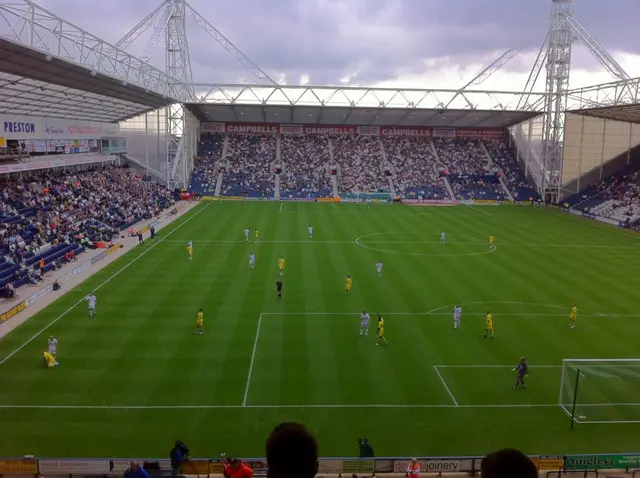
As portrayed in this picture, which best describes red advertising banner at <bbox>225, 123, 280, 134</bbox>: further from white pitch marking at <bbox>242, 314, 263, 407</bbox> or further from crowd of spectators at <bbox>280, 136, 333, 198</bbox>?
white pitch marking at <bbox>242, 314, 263, 407</bbox>

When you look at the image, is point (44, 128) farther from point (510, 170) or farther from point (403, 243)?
point (510, 170)

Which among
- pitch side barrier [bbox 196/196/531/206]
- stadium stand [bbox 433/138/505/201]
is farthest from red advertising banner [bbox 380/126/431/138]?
pitch side barrier [bbox 196/196/531/206]

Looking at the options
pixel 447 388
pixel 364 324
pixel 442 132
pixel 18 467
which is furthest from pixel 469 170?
pixel 18 467

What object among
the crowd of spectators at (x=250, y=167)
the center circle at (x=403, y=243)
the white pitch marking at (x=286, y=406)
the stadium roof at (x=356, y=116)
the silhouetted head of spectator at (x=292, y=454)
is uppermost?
the stadium roof at (x=356, y=116)

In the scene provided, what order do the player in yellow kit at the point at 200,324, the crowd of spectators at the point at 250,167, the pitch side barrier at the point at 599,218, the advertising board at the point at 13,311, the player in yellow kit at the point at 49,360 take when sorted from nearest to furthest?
the player in yellow kit at the point at 49,360, the player in yellow kit at the point at 200,324, the advertising board at the point at 13,311, the pitch side barrier at the point at 599,218, the crowd of spectators at the point at 250,167

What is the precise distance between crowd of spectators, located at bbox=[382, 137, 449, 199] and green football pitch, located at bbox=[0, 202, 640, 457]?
34.0 meters

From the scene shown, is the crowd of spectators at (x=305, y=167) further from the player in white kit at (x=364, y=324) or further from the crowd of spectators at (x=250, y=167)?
the player in white kit at (x=364, y=324)

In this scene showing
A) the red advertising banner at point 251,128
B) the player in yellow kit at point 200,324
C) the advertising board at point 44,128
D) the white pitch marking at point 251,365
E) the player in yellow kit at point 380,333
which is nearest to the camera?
the white pitch marking at point 251,365

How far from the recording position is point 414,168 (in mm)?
75375

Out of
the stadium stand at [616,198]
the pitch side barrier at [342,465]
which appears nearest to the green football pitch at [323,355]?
the pitch side barrier at [342,465]

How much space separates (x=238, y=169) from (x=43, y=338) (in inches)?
2133

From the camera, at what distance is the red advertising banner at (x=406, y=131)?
3196 inches

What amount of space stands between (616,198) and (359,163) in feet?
106

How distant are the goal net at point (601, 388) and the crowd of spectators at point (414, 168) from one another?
53161 millimetres
